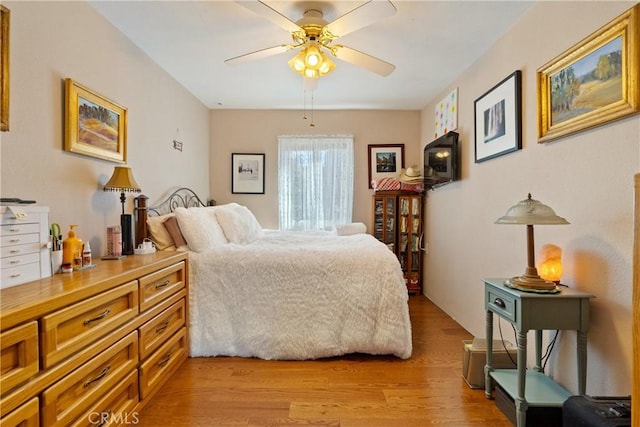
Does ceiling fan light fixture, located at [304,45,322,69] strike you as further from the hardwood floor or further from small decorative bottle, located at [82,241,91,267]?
the hardwood floor

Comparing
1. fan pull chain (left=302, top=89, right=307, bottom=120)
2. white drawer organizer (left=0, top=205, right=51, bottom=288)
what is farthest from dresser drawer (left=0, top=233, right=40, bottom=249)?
fan pull chain (left=302, top=89, right=307, bottom=120)

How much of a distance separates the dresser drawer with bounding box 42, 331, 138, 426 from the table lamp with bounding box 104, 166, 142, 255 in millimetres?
756

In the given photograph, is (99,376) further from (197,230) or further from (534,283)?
(534,283)

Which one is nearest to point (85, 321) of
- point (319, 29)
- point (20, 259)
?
point (20, 259)

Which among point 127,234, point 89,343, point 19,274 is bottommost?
point 89,343

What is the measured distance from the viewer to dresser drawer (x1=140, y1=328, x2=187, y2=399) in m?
1.75

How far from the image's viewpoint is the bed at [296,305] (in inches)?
92.5

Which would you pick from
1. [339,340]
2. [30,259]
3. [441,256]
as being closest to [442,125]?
[441,256]

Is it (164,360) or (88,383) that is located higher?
(88,383)

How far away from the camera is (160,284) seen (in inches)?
76.5

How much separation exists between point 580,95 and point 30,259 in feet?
8.93

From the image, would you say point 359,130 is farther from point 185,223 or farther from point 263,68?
point 185,223

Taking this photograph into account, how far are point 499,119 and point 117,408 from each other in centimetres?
298

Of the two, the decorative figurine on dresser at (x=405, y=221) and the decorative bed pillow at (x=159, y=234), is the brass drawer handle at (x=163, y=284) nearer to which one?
the decorative bed pillow at (x=159, y=234)
